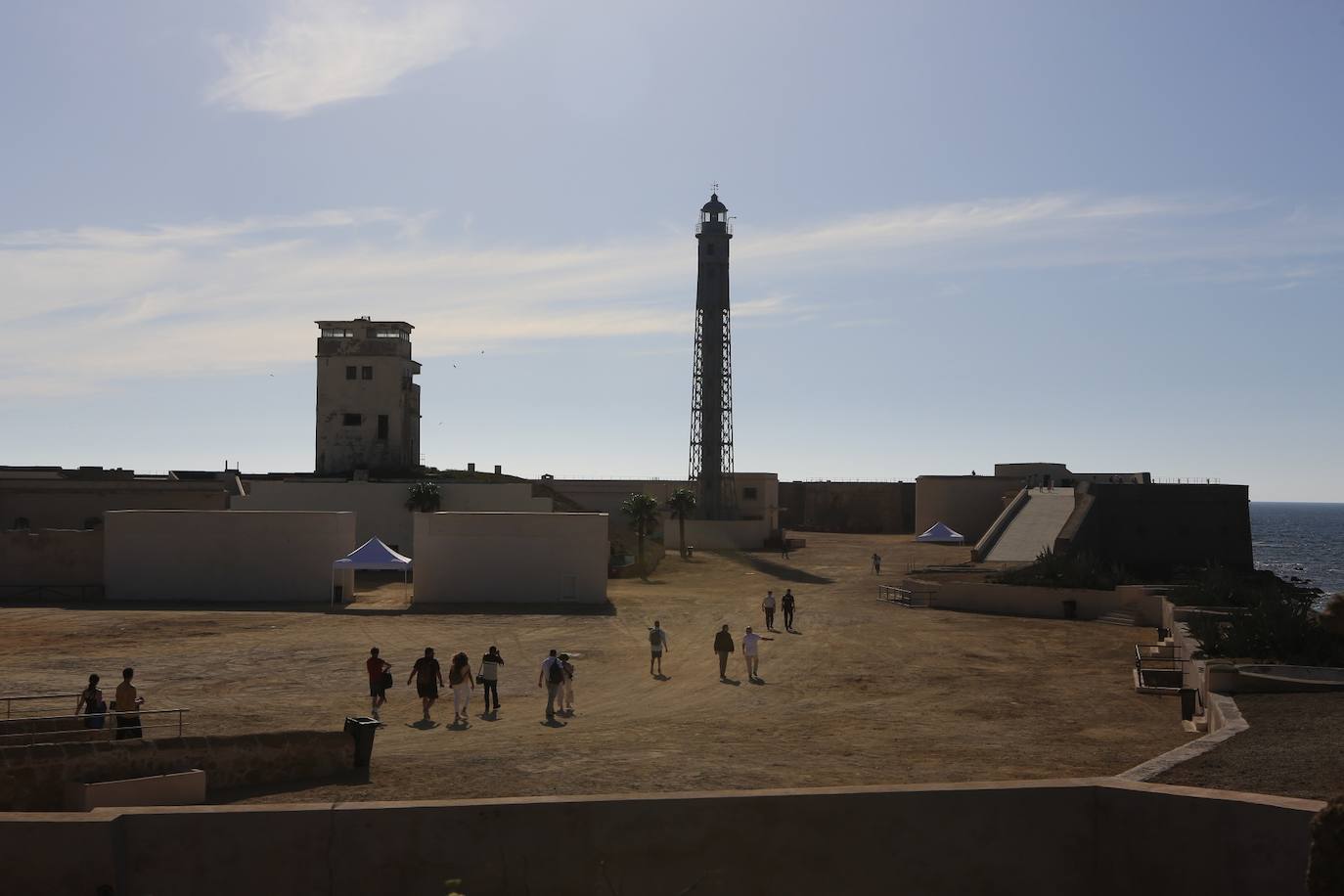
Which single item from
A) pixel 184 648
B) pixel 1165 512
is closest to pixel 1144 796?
pixel 184 648

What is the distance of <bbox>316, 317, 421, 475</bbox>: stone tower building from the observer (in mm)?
65062

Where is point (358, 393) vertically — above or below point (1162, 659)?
above

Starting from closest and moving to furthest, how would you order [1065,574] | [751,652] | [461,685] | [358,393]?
[461,685]
[751,652]
[1065,574]
[358,393]

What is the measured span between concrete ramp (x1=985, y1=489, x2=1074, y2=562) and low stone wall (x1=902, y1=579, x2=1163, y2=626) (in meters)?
10.5

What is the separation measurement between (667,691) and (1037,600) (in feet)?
63.7

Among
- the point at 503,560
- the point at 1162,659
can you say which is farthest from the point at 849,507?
the point at 1162,659

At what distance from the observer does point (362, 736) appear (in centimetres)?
1714

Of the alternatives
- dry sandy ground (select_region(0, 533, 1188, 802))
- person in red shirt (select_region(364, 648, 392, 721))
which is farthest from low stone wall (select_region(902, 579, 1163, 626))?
person in red shirt (select_region(364, 648, 392, 721))

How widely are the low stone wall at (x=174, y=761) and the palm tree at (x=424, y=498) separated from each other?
39239mm

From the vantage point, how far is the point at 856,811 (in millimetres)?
12844

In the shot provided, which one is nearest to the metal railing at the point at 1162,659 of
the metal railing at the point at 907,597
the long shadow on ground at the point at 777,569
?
the metal railing at the point at 907,597

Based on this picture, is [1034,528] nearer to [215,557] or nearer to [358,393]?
[358,393]

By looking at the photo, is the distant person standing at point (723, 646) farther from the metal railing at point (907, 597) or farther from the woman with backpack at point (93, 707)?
the metal railing at point (907, 597)

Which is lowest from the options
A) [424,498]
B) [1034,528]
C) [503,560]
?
[503,560]
